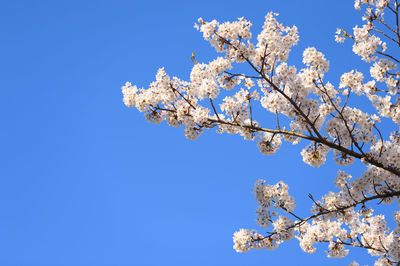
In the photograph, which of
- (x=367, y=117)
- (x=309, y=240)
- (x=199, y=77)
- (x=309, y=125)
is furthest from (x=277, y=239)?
(x=199, y=77)

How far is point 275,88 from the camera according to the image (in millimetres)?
8266

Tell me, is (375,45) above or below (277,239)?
above

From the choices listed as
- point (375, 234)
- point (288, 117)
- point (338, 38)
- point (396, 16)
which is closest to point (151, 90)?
point (288, 117)

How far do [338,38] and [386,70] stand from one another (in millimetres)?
1321

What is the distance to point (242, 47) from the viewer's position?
8.41 m

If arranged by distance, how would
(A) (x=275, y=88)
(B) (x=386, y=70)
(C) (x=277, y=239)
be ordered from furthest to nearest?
(C) (x=277, y=239)
(B) (x=386, y=70)
(A) (x=275, y=88)

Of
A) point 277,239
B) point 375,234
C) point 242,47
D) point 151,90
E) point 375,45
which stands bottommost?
point 277,239

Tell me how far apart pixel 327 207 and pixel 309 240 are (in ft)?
4.31

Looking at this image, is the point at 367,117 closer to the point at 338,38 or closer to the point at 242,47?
the point at 338,38

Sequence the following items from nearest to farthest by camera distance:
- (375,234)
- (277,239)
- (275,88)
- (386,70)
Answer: (275,88), (386,70), (277,239), (375,234)

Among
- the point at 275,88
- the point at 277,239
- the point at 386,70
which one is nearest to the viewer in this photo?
the point at 275,88

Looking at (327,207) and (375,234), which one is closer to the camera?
(327,207)

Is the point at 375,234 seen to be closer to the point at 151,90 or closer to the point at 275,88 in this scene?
the point at 275,88

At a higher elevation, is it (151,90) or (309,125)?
(151,90)
